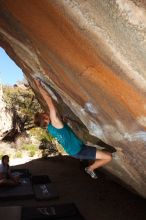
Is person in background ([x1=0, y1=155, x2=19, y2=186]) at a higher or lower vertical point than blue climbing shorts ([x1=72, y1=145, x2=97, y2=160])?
lower

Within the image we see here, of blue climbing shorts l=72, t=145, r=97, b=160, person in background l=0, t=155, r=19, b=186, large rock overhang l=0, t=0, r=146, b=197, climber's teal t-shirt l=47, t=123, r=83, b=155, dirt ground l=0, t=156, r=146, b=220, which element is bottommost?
dirt ground l=0, t=156, r=146, b=220

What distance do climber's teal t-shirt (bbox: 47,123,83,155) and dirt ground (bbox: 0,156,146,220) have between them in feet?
11.0

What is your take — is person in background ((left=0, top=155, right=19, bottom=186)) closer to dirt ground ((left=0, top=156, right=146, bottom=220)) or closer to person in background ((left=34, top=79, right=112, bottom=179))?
dirt ground ((left=0, top=156, right=146, bottom=220))

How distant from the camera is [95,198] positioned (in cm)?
1155

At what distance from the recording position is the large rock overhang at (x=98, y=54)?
378 cm

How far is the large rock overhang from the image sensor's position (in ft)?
12.4

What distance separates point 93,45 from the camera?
4453 mm

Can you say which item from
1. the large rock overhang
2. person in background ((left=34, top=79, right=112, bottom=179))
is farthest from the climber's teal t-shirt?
the large rock overhang

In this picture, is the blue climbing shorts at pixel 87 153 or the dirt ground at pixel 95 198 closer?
the blue climbing shorts at pixel 87 153

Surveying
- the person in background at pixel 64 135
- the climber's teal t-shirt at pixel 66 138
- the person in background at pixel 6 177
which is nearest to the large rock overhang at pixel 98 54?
the person in background at pixel 64 135

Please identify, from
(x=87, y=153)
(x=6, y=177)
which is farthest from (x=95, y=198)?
(x=87, y=153)

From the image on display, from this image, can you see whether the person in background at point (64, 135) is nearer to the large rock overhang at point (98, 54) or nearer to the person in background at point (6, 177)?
the large rock overhang at point (98, 54)

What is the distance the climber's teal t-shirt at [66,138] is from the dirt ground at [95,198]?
3354 mm

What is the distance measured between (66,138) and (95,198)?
17.3 ft
